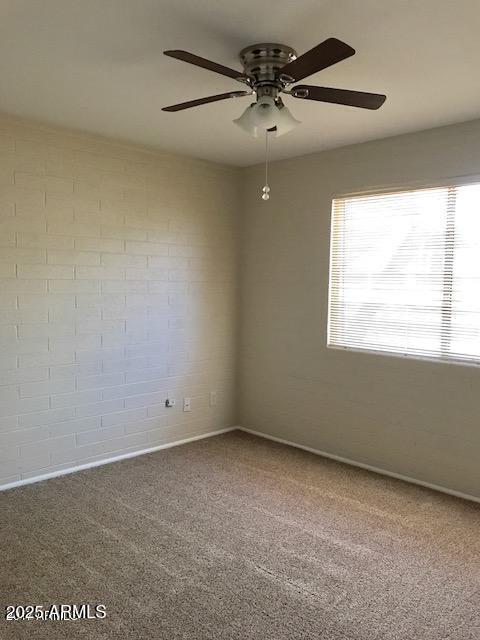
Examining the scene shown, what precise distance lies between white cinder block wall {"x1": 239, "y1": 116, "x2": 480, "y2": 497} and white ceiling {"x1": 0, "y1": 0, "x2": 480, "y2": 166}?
342 millimetres

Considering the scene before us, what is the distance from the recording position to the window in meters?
3.44

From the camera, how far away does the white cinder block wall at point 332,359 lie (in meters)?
3.50

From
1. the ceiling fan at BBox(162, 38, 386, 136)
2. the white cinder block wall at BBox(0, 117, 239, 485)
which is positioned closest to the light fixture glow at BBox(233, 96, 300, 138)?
the ceiling fan at BBox(162, 38, 386, 136)

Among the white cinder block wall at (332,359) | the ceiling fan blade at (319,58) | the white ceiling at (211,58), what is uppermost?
the white ceiling at (211,58)

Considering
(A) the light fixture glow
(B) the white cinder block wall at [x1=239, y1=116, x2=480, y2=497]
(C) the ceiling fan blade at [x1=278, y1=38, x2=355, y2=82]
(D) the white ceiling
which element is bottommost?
(B) the white cinder block wall at [x1=239, y1=116, x2=480, y2=497]

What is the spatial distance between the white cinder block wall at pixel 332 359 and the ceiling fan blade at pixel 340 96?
1484 millimetres

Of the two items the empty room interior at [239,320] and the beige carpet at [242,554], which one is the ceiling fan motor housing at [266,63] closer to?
the empty room interior at [239,320]

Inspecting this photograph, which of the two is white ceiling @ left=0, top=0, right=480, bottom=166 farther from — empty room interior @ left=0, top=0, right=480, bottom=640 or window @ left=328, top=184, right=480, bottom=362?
window @ left=328, top=184, right=480, bottom=362

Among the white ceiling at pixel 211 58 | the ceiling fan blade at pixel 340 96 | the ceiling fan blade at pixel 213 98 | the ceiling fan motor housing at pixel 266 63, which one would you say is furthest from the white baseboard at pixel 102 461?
the ceiling fan blade at pixel 340 96

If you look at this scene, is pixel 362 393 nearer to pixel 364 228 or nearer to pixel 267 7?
pixel 364 228

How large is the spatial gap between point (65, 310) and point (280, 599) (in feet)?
7.97

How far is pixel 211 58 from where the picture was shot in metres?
2.45

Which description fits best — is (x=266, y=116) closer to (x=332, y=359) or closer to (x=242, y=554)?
(x=242, y=554)

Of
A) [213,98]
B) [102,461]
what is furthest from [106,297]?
[213,98]
